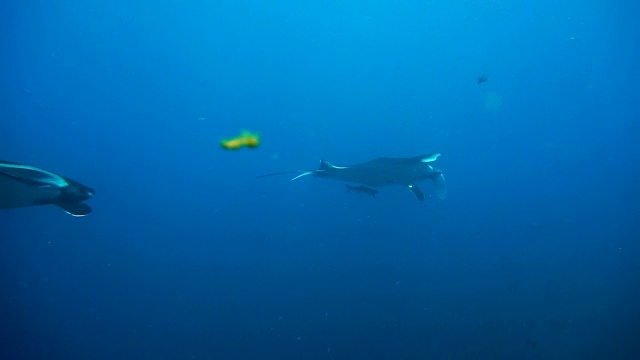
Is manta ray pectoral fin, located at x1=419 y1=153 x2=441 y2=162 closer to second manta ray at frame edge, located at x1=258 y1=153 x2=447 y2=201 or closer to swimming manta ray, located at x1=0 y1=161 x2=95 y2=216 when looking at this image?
second manta ray at frame edge, located at x1=258 y1=153 x2=447 y2=201

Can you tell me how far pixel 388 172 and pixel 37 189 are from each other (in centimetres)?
571

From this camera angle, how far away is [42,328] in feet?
46.0

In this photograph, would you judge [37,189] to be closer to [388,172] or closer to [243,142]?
[243,142]

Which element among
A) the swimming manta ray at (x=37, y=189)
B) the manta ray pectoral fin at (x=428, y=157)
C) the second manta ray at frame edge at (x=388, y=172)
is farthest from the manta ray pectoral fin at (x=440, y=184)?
the swimming manta ray at (x=37, y=189)

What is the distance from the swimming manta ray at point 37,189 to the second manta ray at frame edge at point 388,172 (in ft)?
11.2

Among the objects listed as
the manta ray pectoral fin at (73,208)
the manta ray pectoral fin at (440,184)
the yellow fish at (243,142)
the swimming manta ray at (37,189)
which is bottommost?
the manta ray pectoral fin at (440,184)

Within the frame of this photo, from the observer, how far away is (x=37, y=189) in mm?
4324

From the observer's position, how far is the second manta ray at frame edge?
7297 mm

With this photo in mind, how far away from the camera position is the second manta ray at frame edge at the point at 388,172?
23.9ft

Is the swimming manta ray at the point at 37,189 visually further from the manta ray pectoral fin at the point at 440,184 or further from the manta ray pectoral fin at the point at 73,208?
the manta ray pectoral fin at the point at 440,184

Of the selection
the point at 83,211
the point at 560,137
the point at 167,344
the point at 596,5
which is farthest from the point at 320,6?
the point at 83,211

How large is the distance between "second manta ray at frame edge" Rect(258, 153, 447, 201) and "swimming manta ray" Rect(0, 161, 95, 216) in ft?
11.2

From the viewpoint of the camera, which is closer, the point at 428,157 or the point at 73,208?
the point at 73,208

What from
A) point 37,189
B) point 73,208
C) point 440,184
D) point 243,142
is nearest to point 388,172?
point 440,184
